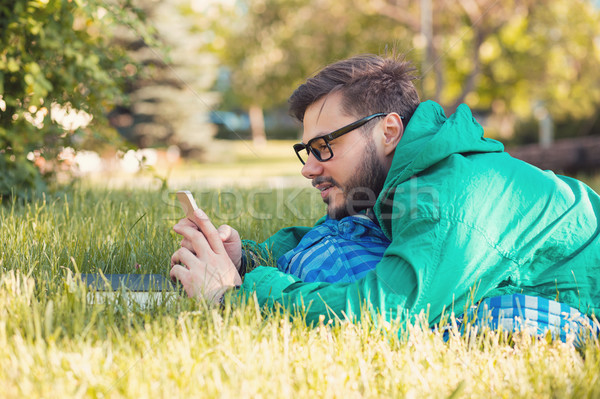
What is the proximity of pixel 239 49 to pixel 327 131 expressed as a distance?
20185 millimetres

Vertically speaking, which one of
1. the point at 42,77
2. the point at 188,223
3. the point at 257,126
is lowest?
the point at 188,223

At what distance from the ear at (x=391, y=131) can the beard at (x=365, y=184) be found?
0.21 ft

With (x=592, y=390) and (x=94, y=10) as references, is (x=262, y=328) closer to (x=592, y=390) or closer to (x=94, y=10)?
(x=592, y=390)

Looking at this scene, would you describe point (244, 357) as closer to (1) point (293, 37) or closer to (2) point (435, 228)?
(2) point (435, 228)

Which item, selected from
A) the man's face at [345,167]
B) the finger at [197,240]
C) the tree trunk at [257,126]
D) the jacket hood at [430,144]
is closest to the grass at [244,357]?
the finger at [197,240]

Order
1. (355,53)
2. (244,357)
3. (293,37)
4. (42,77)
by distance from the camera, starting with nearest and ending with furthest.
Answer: (244,357)
(42,77)
(355,53)
(293,37)

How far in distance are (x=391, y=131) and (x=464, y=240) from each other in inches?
31.3

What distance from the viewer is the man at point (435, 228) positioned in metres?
1.74

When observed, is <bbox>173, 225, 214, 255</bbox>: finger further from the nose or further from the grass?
the nose

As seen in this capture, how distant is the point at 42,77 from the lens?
13.1 ft

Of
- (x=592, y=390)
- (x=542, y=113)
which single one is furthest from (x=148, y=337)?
(x=542, y=113)

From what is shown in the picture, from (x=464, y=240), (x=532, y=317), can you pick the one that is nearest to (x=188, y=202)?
(x=464, y=240)

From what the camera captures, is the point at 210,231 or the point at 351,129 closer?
the point at 210,231

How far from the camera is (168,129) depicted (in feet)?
68.4
